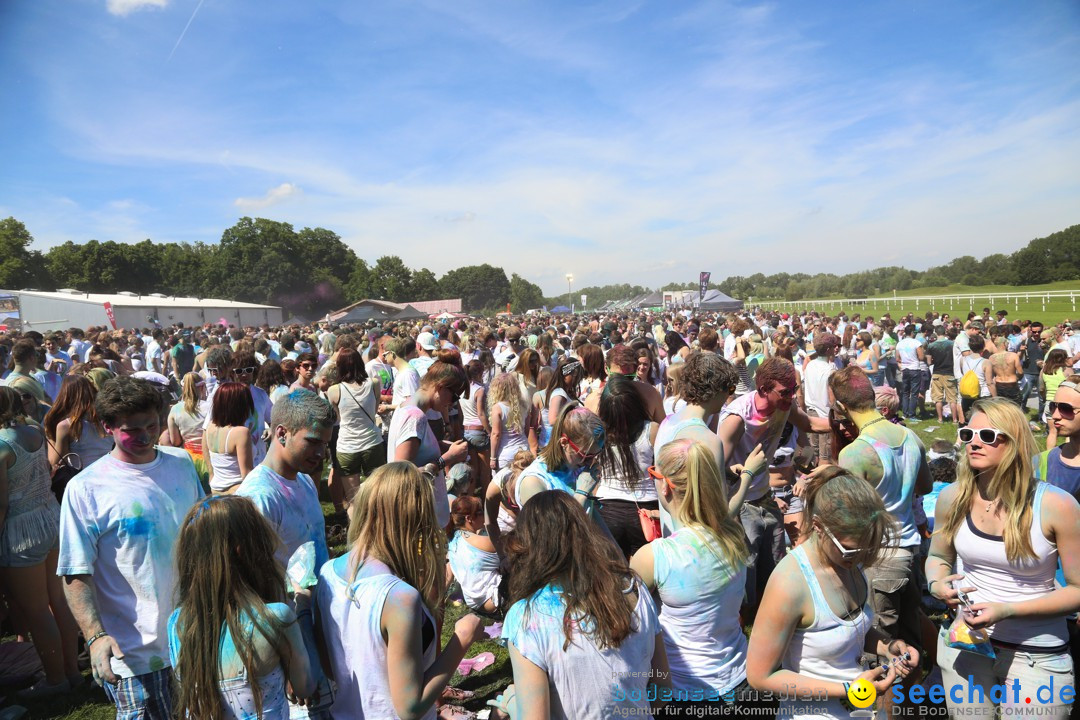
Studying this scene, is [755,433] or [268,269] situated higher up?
[268,269]

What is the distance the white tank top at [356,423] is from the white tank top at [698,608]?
3.79 meters

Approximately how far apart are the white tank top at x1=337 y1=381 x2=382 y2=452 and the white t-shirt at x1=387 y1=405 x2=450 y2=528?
1.47m

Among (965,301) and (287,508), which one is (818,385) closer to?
(287,508)

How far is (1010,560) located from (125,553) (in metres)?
3.74

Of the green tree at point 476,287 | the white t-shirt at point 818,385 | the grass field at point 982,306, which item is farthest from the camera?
the green tree at point 476,287

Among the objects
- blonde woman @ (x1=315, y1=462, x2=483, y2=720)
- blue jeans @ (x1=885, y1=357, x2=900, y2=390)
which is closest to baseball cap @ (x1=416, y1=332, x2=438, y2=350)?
blonde woman @ (x1=315, y1=462, x2=483, y2=720)

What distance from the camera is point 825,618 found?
2.14m

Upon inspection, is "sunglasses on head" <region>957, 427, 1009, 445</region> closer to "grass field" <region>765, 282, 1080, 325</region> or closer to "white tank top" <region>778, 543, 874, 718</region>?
"white tank top" <region>778, 543, 874, 718</region>

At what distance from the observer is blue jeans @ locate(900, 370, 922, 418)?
11750mm

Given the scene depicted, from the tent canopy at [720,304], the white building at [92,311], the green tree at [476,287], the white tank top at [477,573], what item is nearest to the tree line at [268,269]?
the green tree at [476,287]

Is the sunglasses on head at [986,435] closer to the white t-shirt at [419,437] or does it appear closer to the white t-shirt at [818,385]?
the white t-shirt at [419,437]

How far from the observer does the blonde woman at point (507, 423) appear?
5938mm

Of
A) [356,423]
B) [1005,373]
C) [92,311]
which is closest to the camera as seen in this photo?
[356,423]

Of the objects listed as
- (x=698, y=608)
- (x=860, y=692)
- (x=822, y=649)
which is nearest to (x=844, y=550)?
(x=822, y=649)
